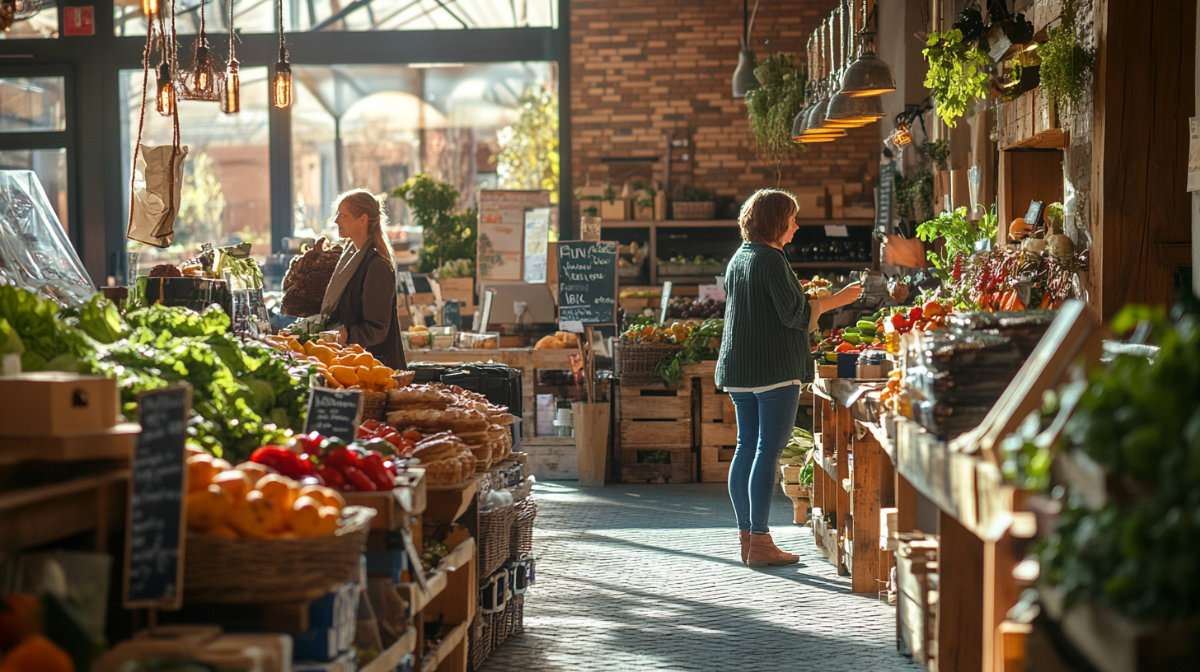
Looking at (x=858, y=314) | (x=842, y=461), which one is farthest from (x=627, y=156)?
(x=842, y=461)

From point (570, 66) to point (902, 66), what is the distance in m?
3.75

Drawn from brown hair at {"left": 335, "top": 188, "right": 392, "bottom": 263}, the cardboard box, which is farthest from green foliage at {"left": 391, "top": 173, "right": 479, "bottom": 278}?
the cardboard box

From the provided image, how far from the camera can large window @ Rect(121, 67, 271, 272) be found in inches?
473

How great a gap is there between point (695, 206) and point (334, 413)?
7.98m

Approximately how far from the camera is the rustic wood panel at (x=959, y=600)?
10.7 ft

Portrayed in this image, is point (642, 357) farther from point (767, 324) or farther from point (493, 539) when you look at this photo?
point (493, 539)

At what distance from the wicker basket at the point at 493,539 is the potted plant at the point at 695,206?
6.84 metres

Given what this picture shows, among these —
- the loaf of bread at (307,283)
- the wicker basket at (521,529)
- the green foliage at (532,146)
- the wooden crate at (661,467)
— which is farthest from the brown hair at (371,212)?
the green foliage at (532,146)

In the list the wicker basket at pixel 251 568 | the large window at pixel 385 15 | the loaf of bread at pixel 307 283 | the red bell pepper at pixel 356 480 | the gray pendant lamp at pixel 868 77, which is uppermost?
the large window at pixel 385 15

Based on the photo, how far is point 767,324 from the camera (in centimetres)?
546

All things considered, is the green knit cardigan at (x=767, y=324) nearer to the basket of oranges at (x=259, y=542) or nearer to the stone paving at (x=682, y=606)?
the stone paving at (x=682, y=606)

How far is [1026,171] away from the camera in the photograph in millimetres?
6176

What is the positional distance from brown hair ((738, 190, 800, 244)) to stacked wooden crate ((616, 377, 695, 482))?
276cm

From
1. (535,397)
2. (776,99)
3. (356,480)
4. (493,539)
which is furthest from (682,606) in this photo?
(776,99)
